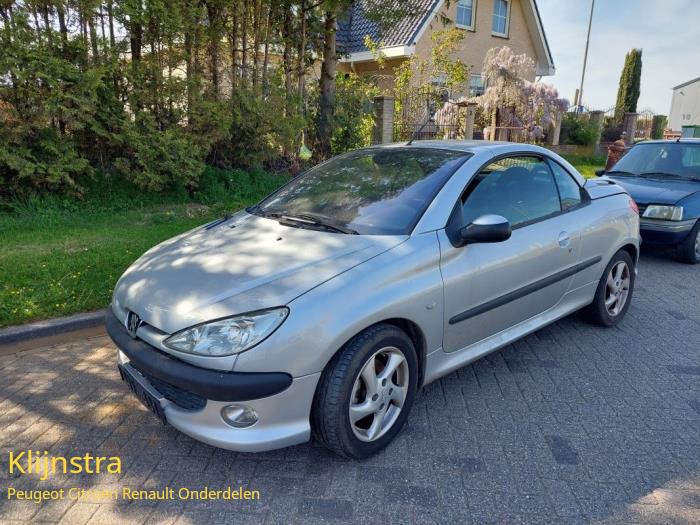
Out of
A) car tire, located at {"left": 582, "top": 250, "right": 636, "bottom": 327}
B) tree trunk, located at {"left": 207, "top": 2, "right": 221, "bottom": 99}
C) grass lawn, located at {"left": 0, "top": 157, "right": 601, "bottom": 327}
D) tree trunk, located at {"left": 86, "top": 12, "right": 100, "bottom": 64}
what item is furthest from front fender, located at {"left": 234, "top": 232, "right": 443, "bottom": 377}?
tree trunk, located at {"left": 207, "top": 2, "right": 221, "bottom": 99}

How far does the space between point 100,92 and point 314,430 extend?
6250 mm

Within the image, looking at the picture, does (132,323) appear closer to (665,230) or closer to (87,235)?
(87,235)

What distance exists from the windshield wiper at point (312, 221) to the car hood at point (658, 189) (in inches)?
200

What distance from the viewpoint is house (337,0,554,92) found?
1678cm

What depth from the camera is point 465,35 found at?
19.5 metres

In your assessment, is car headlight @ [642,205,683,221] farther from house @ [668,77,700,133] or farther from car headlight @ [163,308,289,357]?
house @ [668,77,700,133]

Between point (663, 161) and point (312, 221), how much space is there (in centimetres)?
628

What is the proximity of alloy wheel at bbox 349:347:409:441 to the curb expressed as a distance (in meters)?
2.64

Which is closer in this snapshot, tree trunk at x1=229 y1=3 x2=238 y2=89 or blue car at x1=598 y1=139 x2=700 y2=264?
blue car at x1=598 y1=139 x2=700 y2=264

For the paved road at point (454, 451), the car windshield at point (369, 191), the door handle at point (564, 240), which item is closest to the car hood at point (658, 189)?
the paved road at point (454, 451)

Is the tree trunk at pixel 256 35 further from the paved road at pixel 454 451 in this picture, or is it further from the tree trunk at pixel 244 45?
the paved road at pixel 454 451

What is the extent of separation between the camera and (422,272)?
2.79 m

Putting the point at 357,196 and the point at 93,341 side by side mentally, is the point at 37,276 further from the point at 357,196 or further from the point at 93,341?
the point at 357,196

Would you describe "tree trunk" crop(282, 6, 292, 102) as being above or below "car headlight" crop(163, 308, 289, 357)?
above
